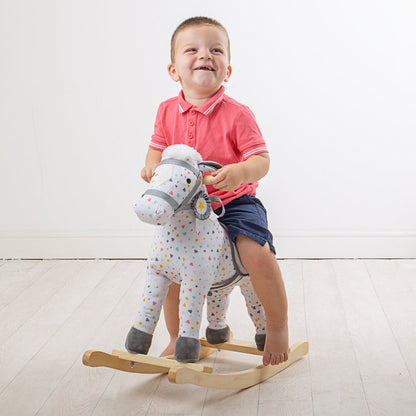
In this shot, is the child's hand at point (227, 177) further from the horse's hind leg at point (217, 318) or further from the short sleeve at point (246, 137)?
the horse's hind leg at point (217, 318)

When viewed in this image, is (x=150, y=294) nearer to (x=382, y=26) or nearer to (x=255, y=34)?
(x=255, y=34)

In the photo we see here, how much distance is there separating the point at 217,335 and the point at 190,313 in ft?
1.03

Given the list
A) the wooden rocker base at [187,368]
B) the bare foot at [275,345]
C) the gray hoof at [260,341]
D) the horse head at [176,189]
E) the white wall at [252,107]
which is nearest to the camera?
the horse head at [176,189]

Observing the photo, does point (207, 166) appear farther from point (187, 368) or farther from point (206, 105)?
point (187, 368)

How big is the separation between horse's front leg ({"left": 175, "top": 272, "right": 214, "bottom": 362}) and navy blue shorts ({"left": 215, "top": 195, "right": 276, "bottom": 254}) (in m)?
0.14

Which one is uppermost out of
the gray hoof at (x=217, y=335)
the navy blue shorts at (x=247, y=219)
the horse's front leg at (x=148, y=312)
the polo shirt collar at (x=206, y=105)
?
the polo shirt collar at (x=206, y=105)

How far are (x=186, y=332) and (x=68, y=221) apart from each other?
4.46ft

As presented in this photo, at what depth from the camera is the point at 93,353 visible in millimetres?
1229

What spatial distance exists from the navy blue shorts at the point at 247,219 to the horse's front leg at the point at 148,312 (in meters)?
0.19

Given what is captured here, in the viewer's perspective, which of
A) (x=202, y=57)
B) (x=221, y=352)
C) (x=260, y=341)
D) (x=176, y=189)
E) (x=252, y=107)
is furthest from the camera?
(x=252, y=107)

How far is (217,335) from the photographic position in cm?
148

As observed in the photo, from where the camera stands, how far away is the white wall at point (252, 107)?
221 centimetres

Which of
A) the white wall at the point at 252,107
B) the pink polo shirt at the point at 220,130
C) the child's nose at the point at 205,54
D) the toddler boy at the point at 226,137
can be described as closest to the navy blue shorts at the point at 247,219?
the toddler boy at the point at 226,137

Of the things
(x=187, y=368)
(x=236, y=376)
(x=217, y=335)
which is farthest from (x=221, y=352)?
(x=187, y=368)
